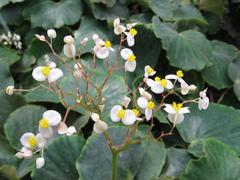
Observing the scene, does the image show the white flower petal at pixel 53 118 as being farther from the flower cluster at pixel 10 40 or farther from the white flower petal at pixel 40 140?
the flower cluster at pixel 10 40

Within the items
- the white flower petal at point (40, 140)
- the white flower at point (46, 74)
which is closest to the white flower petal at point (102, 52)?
the white flower at point (46, 74)

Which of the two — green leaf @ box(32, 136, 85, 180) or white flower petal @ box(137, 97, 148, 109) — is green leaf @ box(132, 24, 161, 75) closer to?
green leaf @ box(32, 136, 85, 180)

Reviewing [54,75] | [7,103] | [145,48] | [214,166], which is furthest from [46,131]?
[145,48]

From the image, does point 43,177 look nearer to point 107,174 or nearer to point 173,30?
point 107,174

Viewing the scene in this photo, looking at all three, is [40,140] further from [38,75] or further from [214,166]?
[214,166]

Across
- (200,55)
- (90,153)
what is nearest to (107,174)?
(90,153)

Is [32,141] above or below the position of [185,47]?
above
